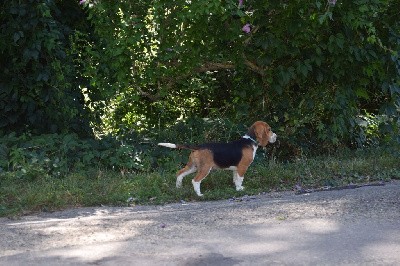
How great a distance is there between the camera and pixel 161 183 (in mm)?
8625

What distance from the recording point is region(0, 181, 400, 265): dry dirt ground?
5551mm

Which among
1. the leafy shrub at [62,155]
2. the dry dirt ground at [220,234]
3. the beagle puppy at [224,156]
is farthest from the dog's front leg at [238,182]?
the leafy shrub at [62,155]

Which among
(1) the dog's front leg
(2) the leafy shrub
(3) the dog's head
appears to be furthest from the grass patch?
(3) the dog's head

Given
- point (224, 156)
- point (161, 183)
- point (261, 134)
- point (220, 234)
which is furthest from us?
point (261, 134)

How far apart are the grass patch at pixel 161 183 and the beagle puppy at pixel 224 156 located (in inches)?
7.0

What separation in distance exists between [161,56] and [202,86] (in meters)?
1.68

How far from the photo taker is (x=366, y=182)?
9.04 metres

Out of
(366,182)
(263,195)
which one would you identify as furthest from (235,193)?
Result: (366,182)

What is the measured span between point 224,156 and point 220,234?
237 centimetres

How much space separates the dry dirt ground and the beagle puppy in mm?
765

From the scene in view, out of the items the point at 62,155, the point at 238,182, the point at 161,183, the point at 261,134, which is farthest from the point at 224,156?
the point at 62,155

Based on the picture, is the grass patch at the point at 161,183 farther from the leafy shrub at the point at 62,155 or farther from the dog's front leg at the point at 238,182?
the leafy shrub at the point at 62,155

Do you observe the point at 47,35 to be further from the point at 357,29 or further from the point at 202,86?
the point at 357,29

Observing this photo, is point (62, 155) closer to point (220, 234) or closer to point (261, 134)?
point (261, 134)
